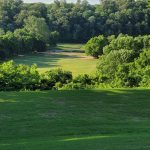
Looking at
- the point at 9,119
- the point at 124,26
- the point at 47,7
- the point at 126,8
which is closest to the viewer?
the point at 9,119

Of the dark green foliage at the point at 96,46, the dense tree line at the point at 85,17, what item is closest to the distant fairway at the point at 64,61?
the dark green foliage at the point at 96,46

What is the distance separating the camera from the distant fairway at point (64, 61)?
82812mm

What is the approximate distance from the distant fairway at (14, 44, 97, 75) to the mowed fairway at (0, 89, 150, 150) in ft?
178

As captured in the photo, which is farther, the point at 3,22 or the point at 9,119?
the point at 3,22

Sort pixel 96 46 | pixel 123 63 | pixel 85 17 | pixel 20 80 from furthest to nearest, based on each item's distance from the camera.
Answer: pixel 85 17 → pixel 96 46 → pixel 123 63 → pixel 20 80

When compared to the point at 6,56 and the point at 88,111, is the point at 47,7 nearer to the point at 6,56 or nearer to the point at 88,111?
the point at 6,56

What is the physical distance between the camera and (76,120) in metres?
18.1

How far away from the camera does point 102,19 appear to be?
14638 cm

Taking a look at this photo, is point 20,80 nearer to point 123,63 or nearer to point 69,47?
point 123,63

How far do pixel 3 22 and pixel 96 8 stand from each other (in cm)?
3661

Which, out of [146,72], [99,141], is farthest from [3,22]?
[99,141]

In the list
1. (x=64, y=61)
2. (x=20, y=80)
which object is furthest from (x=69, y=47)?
(x=20, y=80)

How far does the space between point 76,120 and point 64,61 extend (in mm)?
77196

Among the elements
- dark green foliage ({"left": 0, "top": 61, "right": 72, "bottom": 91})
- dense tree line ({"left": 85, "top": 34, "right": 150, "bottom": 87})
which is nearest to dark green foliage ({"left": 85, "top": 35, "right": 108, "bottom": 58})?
dense tree line ({"left": 85, "top": 34, "right": 150, "bottom": 87})
